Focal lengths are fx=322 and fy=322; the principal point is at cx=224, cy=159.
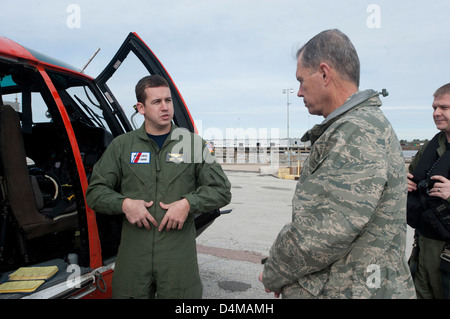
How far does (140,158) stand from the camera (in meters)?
2.07

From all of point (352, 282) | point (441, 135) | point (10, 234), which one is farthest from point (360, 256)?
point (10, 234)

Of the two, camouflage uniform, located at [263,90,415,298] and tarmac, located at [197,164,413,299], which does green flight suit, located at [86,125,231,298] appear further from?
tarmac, located at [197,164,413,299]

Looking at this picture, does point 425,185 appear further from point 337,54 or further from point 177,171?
point 177,171

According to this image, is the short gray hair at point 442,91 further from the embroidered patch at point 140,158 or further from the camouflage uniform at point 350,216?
the embroidered patch at point 140,158

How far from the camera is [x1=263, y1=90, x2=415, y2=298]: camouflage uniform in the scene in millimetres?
1160

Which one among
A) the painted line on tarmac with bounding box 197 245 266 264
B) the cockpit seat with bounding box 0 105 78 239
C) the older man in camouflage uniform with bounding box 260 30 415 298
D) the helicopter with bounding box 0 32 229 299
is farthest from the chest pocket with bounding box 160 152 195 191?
the painted line on tarmac with bounding box 197 245 266 264

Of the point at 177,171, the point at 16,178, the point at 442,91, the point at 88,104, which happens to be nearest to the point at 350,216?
the point at 177,171

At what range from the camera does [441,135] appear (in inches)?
93.3

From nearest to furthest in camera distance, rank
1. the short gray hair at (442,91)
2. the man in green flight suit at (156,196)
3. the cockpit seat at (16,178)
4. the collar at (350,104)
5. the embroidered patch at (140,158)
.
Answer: the collar at (350,104) → the man in green flight suit at (156,196) → the embroidered patch at (140,158) → the short gray hair at (442,91) → the cockpit seat at (16,178)

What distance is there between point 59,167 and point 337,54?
11.2ft

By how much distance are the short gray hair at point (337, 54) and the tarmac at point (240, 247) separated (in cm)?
261

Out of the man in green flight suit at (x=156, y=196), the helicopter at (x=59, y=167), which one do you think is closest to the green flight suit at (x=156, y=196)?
the man in green flight suit at (x=156, y=196)

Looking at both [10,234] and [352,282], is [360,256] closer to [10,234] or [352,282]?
[352,282]

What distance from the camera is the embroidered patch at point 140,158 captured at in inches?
81.2
